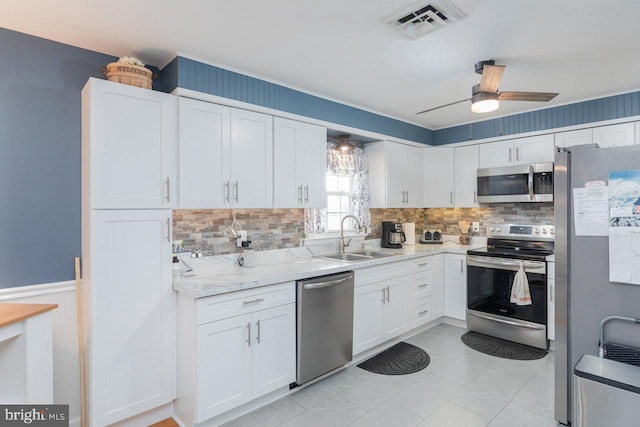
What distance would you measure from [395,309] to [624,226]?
2.25m

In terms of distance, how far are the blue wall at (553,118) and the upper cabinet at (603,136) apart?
0.31 feet

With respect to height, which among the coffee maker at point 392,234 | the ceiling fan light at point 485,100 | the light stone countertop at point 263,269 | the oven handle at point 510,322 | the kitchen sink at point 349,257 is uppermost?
the ceiling fan light at point 485,100

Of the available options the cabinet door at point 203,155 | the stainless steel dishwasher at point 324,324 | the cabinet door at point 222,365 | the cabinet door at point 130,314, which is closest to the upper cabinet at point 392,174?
the stainless steel dishwasher at point 324,324

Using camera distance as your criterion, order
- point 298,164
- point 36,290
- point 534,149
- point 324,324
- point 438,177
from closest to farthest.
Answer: point 36,290 → point 324,324 → point 298,164 → point 534,149 → point 438,177

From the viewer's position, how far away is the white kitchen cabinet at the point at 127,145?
2.02 m

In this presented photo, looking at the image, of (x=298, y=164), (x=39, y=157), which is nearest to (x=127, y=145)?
(x=39, y=157)

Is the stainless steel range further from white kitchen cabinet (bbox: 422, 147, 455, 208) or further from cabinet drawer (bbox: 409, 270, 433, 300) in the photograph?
white kitchen cabinet (bbox: 422, 147, 455, 208)

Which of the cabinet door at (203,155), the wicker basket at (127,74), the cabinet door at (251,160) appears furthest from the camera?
the cabinet door at (251,160)

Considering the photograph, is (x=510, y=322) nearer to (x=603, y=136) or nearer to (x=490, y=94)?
(x=603, y=136)

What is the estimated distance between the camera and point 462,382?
9.04 feet

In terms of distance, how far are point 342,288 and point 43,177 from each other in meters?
2.24

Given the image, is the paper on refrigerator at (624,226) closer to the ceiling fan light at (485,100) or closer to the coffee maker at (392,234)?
the ceiling fan light at (485,100)

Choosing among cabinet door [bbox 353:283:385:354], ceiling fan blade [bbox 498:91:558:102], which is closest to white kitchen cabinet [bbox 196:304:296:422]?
cabinet door [bbox 353:283:385:354]

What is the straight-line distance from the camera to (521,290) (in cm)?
338
